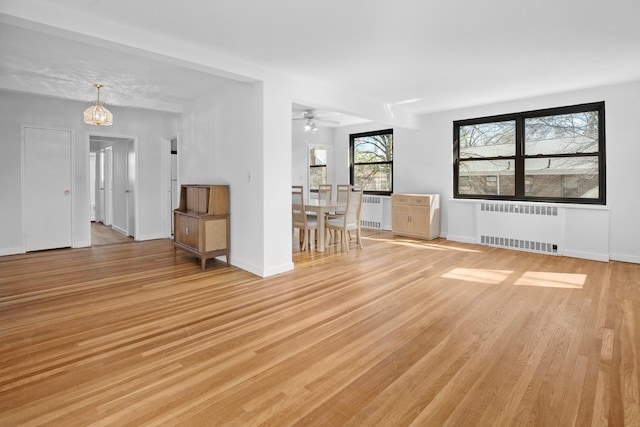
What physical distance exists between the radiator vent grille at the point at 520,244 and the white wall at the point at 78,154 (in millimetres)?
5947

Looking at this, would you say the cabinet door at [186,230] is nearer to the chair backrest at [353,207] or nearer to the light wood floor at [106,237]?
the light wood floor at [106,237]

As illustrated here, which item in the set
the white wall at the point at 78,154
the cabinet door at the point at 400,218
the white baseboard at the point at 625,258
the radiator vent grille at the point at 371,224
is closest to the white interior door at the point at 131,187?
the white wall at the point at 78,154

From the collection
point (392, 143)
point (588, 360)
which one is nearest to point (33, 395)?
point (588, 360)

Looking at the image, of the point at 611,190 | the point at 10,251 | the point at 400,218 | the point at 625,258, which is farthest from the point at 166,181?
the point at 625,258

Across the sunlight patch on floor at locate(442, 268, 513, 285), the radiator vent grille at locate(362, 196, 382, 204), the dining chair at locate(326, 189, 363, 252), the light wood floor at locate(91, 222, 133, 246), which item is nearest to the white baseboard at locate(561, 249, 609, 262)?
the sunlight patch on floor at locate(442, 268, 513, 285)

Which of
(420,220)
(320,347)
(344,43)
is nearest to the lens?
(320,347)

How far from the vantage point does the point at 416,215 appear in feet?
21.9

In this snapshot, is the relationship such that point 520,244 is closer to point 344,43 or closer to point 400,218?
point 400,218

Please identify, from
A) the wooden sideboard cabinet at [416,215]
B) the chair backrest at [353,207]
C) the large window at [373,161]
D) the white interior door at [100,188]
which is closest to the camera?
the chair backrest at [353,207]

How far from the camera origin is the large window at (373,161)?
7883 millimetres

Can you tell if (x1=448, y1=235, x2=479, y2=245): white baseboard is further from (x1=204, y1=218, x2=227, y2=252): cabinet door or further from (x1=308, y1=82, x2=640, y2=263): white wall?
(x1=204, y1=218, x2=227, y2=252): cabinet door

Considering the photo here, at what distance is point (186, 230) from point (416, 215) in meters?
4.09

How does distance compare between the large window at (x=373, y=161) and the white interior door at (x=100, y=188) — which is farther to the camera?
the white interior door at (x=100, y=188)

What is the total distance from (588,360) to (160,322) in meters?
3.01
